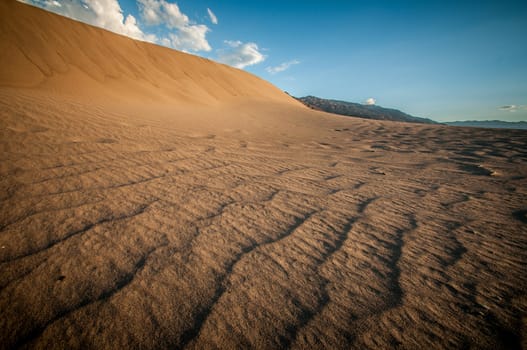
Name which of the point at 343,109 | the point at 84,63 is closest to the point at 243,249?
the point at 84,63

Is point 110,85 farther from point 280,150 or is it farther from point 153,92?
point 280,150

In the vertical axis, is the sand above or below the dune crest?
below

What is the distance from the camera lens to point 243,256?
43.8 inches

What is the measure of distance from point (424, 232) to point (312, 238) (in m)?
0.74

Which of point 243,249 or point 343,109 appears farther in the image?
point 343,109

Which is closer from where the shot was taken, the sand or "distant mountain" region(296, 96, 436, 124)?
the sand

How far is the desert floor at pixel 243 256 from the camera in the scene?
771 mm

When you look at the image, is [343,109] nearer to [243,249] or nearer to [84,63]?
[84,63]

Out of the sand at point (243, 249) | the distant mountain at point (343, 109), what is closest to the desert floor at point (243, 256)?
the sand at point (243, 249)

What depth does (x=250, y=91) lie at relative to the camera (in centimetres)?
1670

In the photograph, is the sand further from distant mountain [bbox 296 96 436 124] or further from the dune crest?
distant mountain [bbox 296 96 436 124]

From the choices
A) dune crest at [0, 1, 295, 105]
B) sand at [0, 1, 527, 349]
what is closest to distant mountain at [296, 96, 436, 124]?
dune crest at [0, 1, 295, 105]

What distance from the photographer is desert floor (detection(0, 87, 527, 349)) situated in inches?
30.4

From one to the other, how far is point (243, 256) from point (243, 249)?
0.17 feet
